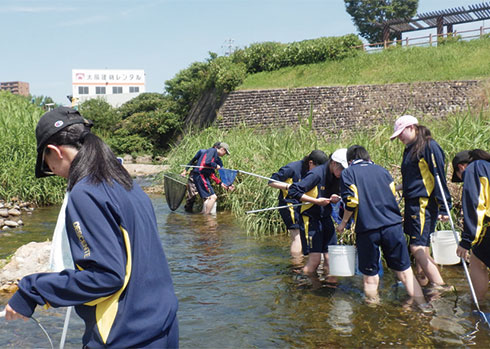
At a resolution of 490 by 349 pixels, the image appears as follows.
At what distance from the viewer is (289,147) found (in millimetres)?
10648

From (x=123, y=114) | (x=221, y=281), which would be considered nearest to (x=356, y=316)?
(x=221, y=281)

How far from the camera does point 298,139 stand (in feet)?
36.8

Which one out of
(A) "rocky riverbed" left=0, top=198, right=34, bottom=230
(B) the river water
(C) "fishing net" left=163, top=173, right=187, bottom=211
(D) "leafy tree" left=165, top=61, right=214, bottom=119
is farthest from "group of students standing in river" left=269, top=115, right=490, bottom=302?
(D) "leafy tree" left=165, top=61, right=214, bottom=119

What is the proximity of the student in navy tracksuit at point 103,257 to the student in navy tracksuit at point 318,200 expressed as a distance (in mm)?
4151

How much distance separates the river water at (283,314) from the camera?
15.4 ft

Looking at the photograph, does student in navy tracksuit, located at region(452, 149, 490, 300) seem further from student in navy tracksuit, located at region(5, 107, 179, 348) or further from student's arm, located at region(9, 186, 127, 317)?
student's arm, located at region(9, 186, 127, 317)

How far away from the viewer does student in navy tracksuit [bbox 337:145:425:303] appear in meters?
4.96

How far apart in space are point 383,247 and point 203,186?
7433 mm

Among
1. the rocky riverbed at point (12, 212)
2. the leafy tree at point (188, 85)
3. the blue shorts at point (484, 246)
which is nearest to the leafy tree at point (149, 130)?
the leafy tree at point (188, 85)

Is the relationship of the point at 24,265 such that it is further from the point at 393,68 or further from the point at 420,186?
the point at 393,68

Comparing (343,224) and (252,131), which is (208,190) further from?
(343,224)

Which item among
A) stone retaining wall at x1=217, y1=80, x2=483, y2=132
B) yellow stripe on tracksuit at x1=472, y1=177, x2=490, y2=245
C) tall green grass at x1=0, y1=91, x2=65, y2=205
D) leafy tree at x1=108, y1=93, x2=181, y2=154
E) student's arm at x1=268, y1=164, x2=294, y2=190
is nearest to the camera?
yellow stripe on tracksuit at x1=472, y1=177, x2=490, y2=245

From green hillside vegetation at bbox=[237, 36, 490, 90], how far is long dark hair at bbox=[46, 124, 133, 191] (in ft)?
93.6

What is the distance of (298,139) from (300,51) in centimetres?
2676
